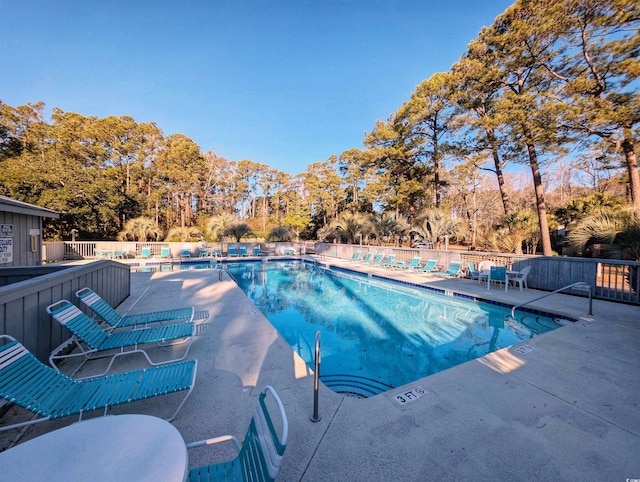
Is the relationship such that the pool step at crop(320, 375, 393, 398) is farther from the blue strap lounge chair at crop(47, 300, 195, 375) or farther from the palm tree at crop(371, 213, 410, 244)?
the palm tree at crop(371, 213, 410, 244)

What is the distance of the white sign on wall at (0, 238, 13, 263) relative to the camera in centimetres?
640

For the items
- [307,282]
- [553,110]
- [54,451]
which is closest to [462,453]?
[54,451]

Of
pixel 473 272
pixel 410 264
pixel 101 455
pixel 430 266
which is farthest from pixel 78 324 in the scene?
pixel 410 264

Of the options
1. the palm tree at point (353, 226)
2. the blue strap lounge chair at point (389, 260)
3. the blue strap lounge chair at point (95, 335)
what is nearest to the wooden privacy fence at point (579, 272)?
the blue strap lounge chair at point (389, 260)

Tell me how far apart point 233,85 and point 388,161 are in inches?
485

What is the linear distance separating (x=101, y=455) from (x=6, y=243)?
8.77m

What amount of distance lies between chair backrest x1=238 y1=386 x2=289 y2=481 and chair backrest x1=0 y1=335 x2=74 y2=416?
149 cm

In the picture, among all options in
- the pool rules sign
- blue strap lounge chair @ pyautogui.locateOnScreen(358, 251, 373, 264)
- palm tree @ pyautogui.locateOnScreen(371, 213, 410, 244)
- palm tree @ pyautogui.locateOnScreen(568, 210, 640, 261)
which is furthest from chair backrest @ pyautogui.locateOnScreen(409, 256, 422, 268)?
the pool rules sign

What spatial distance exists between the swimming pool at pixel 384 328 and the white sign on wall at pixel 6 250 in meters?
6.00

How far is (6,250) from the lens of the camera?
6.54 metres

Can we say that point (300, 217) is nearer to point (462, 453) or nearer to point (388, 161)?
point (388, 161)

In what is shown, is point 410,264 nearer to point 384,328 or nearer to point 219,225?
point 384,328

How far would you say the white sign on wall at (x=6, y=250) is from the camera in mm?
6398

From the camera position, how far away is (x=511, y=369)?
3.10m
